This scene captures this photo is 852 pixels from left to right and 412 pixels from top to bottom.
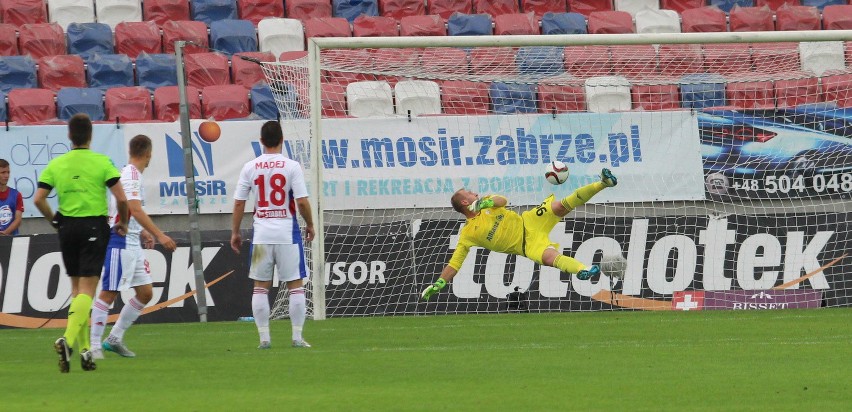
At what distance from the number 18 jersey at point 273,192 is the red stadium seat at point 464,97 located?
7004 millimetres

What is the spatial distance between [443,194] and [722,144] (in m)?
3.55

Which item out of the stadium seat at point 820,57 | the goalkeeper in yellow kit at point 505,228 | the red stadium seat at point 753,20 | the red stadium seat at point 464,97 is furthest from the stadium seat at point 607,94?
the red stadium seat at point 753,20

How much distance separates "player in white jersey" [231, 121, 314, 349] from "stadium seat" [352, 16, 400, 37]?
9520mm

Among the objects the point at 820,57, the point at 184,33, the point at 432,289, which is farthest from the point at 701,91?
the point at 184,33

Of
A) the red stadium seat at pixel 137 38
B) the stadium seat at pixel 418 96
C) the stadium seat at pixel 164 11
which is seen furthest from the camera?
the stadium seat at pixel 164 11

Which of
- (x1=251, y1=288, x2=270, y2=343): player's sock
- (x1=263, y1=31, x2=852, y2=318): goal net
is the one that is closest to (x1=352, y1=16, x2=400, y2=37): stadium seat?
(x1=263, y1=31, x2=852, y2=318): goal net

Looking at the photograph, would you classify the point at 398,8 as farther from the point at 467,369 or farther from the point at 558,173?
the point at 467,369

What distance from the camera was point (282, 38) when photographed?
19578 mm

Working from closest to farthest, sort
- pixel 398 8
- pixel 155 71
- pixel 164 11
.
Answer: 1. pixel 155 71
2. pixel 164 11
3. pixel 398 8

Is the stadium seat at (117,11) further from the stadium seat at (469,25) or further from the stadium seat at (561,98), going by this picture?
the stadium seat at (561,98)

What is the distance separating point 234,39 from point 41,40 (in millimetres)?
2717

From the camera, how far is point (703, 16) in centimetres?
2086

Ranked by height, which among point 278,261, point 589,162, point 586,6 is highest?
point 586,6

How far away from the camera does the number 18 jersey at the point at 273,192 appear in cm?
1050
